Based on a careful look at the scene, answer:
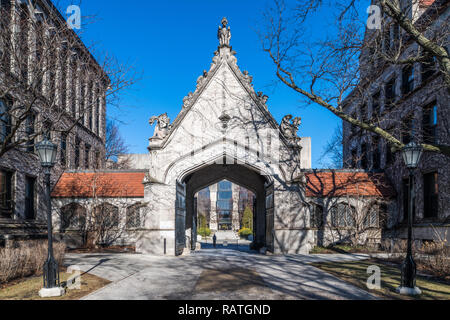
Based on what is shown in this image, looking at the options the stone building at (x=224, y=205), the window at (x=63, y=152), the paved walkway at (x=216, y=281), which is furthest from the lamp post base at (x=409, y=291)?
the stone building at (x=224, y=205)

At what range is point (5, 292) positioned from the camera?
8.53 m

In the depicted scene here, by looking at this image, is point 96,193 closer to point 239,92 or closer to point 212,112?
point 212,112

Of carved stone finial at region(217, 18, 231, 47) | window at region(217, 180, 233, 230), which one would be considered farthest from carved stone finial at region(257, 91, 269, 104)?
window at region(217, 180, 233, 230)

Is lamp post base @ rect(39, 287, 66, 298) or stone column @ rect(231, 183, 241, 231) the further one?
stone column @ rect(231, 183, 241, 231)

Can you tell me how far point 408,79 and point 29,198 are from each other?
2504 cm

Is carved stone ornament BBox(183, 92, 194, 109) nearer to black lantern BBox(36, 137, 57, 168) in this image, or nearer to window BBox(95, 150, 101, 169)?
black lantern BBox(36, 137, 57, 168)

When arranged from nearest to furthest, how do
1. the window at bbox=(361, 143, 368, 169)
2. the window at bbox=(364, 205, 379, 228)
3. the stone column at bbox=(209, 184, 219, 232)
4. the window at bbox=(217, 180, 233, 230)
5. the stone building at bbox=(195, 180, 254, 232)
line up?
the window at bbox=(364, 205, 379, 228) → the window at bbox=(361, 143, 368, 169) → the stone building at bbox=(195, 180, 254, 232) → the stone column at bbox=(209, 184, 219, 232) → the window at bbox=(217, 180, 233, 230)

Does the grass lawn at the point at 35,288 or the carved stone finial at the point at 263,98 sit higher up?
the carved stone finial at the point at 263,98

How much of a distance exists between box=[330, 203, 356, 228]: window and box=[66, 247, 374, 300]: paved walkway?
8470mm

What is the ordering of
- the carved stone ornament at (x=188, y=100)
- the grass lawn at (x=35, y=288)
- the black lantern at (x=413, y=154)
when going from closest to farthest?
1. the grass lawn at (x=35, y=288)
2. the black lantern at (x=413, y=154)
3. the carved stone ornament at (x=188, y=100)

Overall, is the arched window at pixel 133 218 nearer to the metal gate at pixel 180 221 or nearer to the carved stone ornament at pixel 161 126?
the metal gate at pixel 180 221

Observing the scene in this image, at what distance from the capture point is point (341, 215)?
22.2m

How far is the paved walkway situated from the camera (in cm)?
841

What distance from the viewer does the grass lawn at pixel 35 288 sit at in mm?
8109
